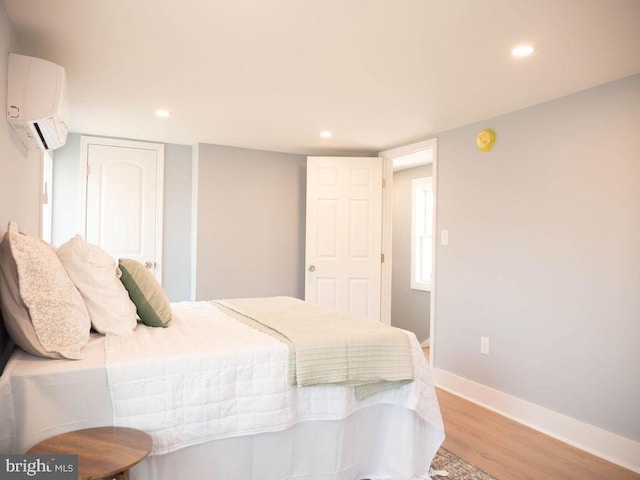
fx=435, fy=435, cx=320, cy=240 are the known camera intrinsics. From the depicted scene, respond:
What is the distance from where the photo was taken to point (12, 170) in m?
2.05

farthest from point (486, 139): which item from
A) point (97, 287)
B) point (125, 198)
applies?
point (125, 198)

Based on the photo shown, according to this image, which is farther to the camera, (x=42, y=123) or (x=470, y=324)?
(x=470, y=324)

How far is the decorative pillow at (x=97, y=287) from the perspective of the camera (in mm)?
→ 1854

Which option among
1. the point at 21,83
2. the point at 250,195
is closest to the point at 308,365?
the point at 21,83

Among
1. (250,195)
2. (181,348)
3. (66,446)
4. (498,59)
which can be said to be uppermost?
(498,59)

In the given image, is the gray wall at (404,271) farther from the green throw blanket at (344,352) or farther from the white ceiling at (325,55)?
the green throw blanket at (344,352)

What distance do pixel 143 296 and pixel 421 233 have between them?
3.95 meters

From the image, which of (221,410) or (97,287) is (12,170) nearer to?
Answer: (97,287)

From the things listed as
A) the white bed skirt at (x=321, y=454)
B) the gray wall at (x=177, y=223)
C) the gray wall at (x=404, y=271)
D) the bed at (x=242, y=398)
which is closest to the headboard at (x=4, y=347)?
the bed at (x=242, y=398)

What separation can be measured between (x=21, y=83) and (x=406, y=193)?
4343 mm

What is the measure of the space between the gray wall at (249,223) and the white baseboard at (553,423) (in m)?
2.03

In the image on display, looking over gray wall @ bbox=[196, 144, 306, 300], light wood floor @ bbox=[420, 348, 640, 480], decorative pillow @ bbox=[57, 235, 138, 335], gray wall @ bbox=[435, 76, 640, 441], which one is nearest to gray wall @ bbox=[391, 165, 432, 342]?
gray wall @ bbox=[196, 144, 306, 300]

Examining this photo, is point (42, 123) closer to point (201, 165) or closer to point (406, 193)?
point (201, 165)

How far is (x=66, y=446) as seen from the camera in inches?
50.8
